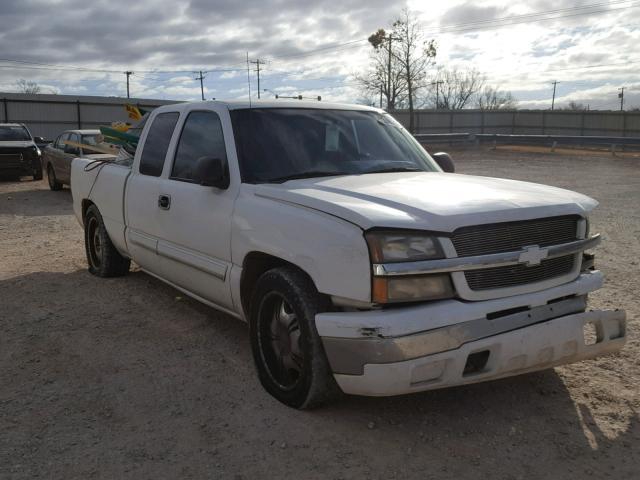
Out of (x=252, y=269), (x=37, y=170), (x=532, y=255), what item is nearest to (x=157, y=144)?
(x=252, y=269)

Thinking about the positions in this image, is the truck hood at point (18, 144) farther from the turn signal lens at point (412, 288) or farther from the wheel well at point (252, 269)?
the turn signal lens at point (412, 288)

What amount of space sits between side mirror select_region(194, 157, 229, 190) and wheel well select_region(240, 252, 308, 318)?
0.56 meters

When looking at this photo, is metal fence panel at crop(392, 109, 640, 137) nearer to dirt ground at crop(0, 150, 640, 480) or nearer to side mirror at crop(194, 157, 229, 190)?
dirt ground at crop(0, 150, 640, 480)

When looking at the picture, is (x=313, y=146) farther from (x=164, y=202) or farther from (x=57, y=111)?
(x=57, y=111)

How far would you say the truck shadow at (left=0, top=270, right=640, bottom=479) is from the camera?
303cm

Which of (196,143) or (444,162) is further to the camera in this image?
(444,162)

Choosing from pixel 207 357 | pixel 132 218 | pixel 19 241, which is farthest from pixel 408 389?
pixel 19 241

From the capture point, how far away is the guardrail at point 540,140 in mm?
27000

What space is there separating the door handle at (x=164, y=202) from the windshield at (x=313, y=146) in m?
0.91

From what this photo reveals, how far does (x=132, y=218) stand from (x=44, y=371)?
68.0 inches

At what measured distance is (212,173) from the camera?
4012mm

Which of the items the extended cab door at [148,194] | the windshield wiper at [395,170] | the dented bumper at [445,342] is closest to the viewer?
the dented bumper at [445,342]

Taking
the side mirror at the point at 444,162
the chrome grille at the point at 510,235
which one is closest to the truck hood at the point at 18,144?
the side mirror at the point at 444,162

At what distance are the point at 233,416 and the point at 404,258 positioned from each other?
1.37 metres
